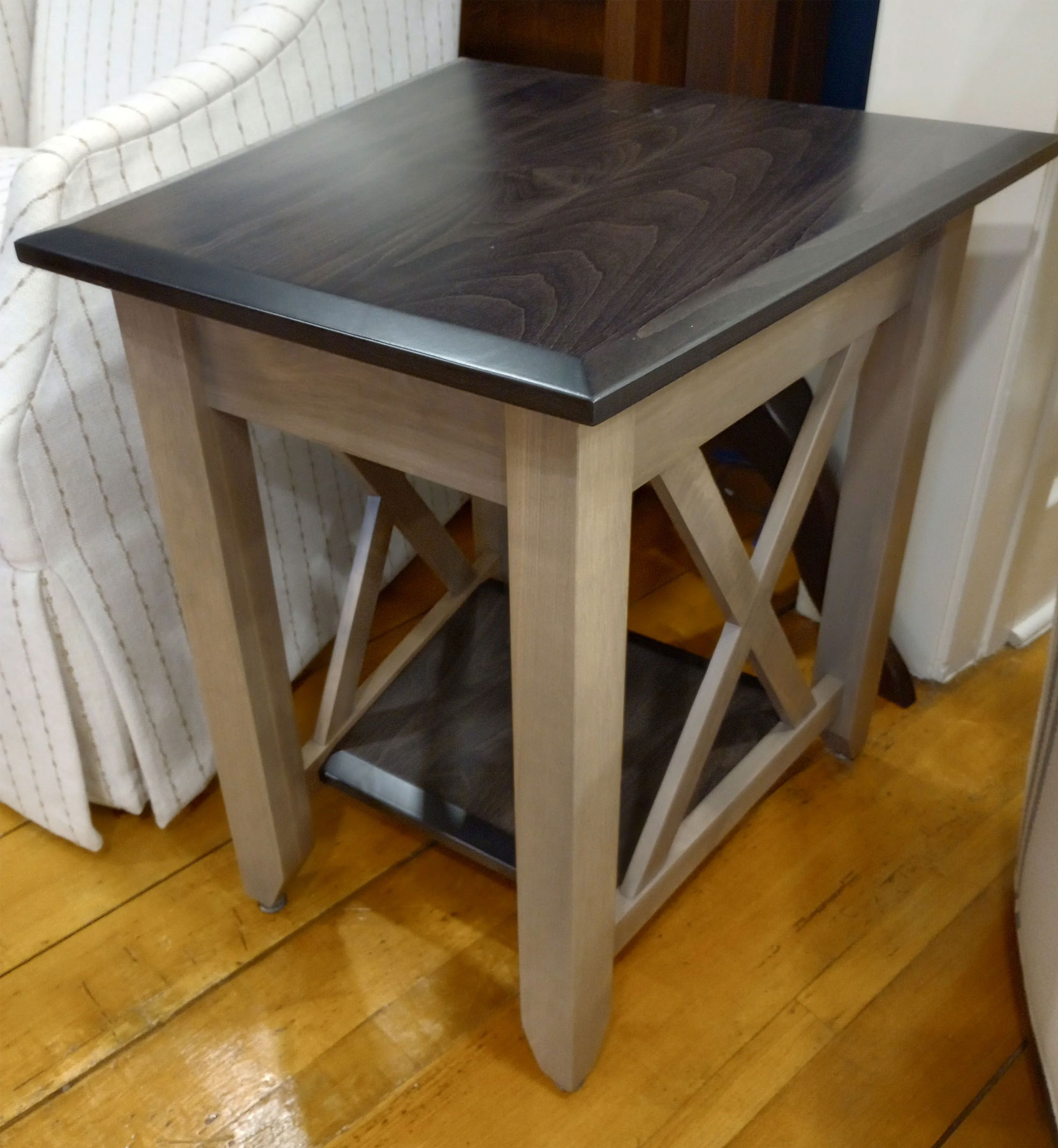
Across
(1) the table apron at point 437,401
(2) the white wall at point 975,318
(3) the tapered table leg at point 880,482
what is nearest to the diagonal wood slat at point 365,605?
(1) the table apron at point 437,401

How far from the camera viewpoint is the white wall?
2.85ft

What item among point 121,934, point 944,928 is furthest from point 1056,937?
point 121,934

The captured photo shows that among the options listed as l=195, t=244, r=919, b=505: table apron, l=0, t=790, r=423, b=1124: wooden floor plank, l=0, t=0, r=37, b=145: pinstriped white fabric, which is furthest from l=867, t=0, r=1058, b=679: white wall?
l=0, t=0, r=37, b=145: pinstriped white fabric

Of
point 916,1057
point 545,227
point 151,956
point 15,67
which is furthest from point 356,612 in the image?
point 15,67

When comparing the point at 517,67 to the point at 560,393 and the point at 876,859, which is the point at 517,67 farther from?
the point at 876,859

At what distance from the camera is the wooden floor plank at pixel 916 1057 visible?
30.3 inches

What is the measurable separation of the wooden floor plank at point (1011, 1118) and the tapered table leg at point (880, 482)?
33 cm

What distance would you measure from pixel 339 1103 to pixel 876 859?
0.50 metres

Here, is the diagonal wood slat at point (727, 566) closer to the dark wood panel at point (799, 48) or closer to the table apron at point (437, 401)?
the table apron at point (437, 401)

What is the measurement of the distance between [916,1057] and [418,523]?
1.96ft

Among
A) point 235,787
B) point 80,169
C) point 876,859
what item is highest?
point 80,169

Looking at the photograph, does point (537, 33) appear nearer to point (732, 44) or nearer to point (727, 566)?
point (732, 44)

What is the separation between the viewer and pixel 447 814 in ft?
2.94

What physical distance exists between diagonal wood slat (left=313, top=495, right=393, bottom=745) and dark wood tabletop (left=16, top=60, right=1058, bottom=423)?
1.01 feet
